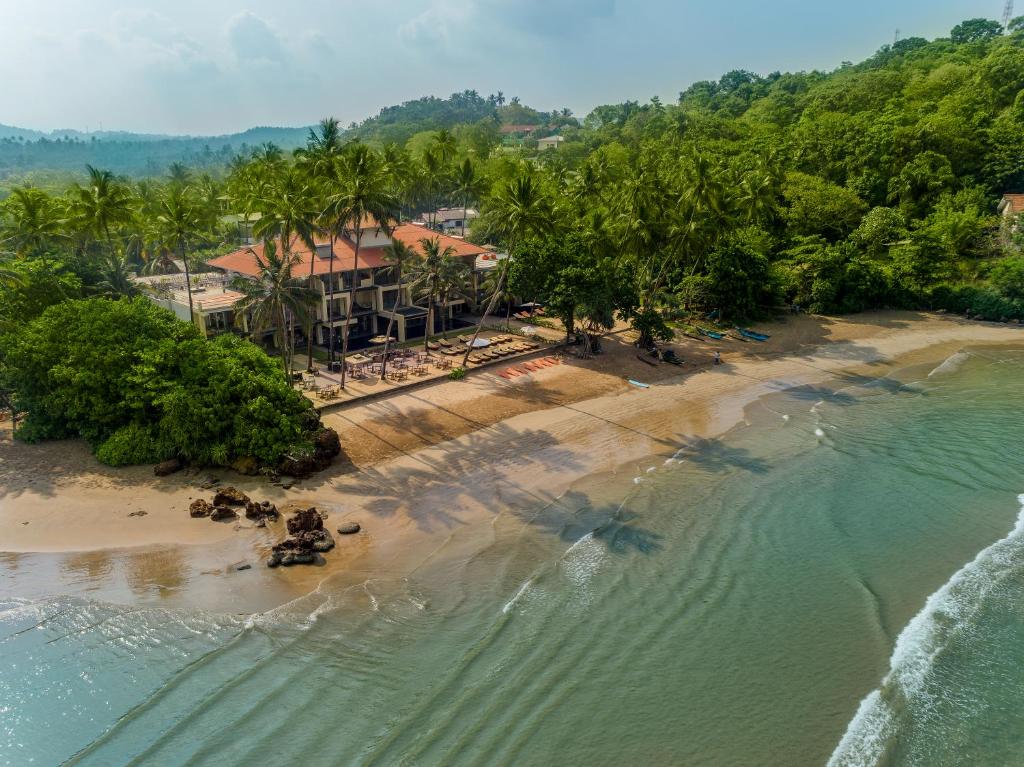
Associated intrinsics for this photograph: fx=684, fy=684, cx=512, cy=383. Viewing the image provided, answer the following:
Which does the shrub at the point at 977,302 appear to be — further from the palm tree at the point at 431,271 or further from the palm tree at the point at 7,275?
the palm tree at the point at 7,275

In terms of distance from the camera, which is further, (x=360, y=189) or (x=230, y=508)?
(x=360, y=189)

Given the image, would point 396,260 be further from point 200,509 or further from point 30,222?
point 200,509

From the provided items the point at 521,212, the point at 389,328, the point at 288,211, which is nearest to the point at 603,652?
the point at 521,212

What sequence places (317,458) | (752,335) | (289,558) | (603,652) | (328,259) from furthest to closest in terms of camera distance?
1. (752,335)
2. (328,259)
3. (317,458)
4. (289,558)
5. (603,652)

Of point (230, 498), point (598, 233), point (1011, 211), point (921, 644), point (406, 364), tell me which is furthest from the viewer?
point (1011, 211)

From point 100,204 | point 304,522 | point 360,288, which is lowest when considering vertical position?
point 304,522

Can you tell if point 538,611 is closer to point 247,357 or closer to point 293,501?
point 293,501

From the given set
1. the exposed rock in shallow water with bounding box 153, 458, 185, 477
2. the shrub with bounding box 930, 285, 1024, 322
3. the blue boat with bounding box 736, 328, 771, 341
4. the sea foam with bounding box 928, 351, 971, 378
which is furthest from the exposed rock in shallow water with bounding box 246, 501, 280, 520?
the shrub with bounding box 930, 285, 1024, 322
